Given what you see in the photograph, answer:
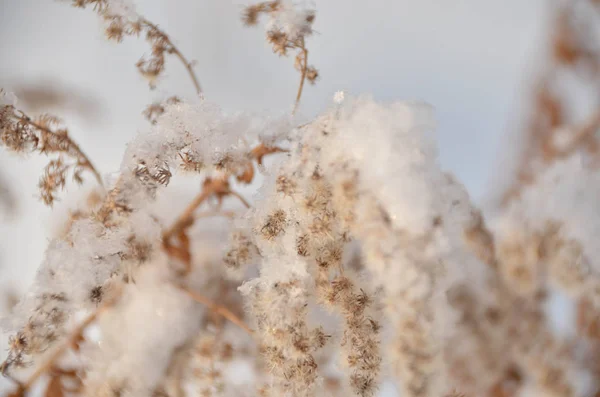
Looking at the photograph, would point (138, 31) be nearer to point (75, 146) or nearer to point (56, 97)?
point (75, 146)

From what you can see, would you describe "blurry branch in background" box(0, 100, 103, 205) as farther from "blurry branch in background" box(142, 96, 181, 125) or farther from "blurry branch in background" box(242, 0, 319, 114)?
"blurry branch in background" box(242, 0, 319, 114)

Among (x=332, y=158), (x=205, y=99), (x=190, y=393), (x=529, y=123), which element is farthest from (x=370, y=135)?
(x=529, y=123)

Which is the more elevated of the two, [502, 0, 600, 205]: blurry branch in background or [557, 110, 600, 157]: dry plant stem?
[502, 0, 600, 205]: blurry branch in background

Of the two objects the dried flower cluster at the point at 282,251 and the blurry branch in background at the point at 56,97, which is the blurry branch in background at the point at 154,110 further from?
the blurry branch in background at the point at 56,97

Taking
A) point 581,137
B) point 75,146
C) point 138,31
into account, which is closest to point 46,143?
point 75,146

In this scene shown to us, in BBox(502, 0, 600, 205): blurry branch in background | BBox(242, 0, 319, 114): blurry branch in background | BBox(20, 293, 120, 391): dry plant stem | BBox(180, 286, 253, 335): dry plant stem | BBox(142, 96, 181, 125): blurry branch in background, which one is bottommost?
BBox(20, 293, 120, 391): dry plant stem

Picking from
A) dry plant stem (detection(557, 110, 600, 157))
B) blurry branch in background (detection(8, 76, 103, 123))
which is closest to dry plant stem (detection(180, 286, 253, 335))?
blurry branch in background (detection(8, 76, 103, 123))

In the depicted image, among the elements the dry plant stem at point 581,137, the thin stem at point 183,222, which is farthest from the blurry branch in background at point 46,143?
the dry plant stem at point 581,137
